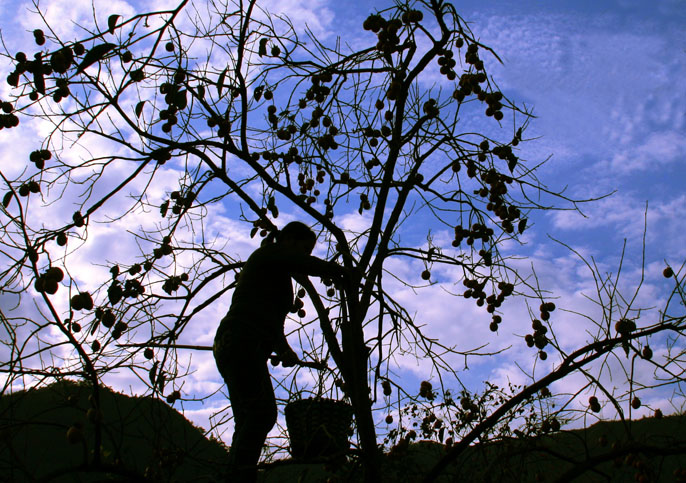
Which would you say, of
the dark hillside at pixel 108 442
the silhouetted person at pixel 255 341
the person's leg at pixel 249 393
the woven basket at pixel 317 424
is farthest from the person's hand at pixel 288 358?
the dark hillside at pixel 108 442

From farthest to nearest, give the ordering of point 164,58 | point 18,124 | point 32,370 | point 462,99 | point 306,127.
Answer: point 306,127 → point 462,99 → point 164,58 → point 18,124 → point 32,370

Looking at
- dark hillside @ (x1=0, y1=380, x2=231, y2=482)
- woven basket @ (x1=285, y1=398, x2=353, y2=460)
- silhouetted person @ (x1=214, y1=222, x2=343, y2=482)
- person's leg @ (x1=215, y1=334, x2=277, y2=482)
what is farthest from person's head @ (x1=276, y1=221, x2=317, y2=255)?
dark hillside @ (x1=0, y1=380, x2=231, y2=482)

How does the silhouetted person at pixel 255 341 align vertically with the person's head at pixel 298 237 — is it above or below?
below

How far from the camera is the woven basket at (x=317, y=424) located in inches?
99.9

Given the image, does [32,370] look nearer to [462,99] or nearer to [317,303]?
[317,303]

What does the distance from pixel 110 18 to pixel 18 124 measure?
812mm

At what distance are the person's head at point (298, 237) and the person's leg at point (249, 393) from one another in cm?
60

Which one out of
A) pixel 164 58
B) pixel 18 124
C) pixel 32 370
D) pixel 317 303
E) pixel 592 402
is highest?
pixel 164 58

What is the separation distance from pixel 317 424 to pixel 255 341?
1.60ft

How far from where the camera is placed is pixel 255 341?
8.74ft

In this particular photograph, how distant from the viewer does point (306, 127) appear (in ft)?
12.1

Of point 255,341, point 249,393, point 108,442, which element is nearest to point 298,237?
point 255,341

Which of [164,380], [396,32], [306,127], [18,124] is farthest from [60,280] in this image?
[396,32]

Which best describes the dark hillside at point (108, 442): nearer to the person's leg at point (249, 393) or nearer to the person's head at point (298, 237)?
the person's leg at point (249, 393)
